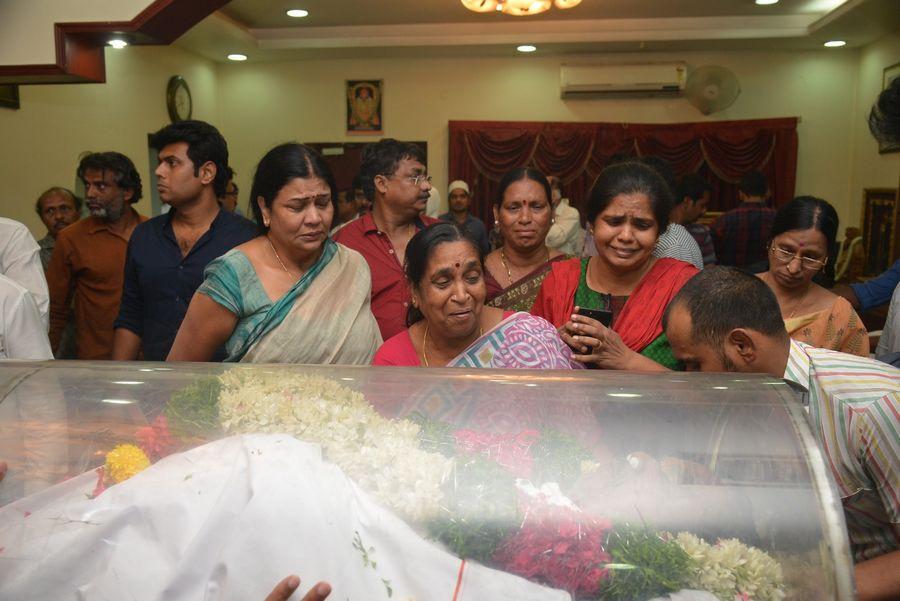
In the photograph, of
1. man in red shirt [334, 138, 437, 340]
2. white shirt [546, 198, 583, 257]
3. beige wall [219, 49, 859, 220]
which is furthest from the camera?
beige wall [219, 49, 859, 220]

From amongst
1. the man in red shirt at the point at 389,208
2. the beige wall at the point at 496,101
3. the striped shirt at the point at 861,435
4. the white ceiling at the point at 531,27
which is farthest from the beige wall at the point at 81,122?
the striped shirt at the point at 861,435

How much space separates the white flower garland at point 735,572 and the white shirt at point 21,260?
218 cm

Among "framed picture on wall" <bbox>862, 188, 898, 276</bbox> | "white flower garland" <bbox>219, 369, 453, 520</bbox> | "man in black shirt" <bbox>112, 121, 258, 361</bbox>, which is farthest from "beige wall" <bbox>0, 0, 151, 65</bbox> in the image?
"framed picture on wall" <bbox>862, 188, 898, 276</bbox>

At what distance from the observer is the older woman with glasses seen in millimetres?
2168

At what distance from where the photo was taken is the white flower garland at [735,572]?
42.8 inches

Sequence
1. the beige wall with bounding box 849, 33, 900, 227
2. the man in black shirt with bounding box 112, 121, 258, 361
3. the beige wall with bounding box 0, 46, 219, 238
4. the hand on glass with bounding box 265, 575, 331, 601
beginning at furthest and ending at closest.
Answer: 1. the beige wall with bounding box 849, 33, 900, 227
2. the beige wall with bounding box 0, 46, 219, 238
3. the man in black shirt with bounding box 112, 121, 258, 361
4. the hand on glass with bounding box 265, 575, 331, 601

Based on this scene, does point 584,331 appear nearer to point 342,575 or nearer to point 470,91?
point 342,575

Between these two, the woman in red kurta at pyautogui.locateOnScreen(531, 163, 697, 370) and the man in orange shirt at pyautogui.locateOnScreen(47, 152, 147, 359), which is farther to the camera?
A: the man in orange shirt at pyautogui.locateOnScreen(47, 152, 147, 359)

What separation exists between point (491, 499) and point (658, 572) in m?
0.25

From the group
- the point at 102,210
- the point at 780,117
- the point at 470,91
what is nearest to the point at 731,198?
the point at 780,117

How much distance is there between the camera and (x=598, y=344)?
1.83 metres

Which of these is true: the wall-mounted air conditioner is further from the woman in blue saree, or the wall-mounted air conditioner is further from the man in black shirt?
the woman in blue saree

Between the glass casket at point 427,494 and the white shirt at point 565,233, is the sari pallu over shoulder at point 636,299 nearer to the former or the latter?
the glass casket at point 427,494

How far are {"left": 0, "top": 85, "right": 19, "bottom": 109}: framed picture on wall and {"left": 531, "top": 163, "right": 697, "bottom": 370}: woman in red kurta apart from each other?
4.43 m
